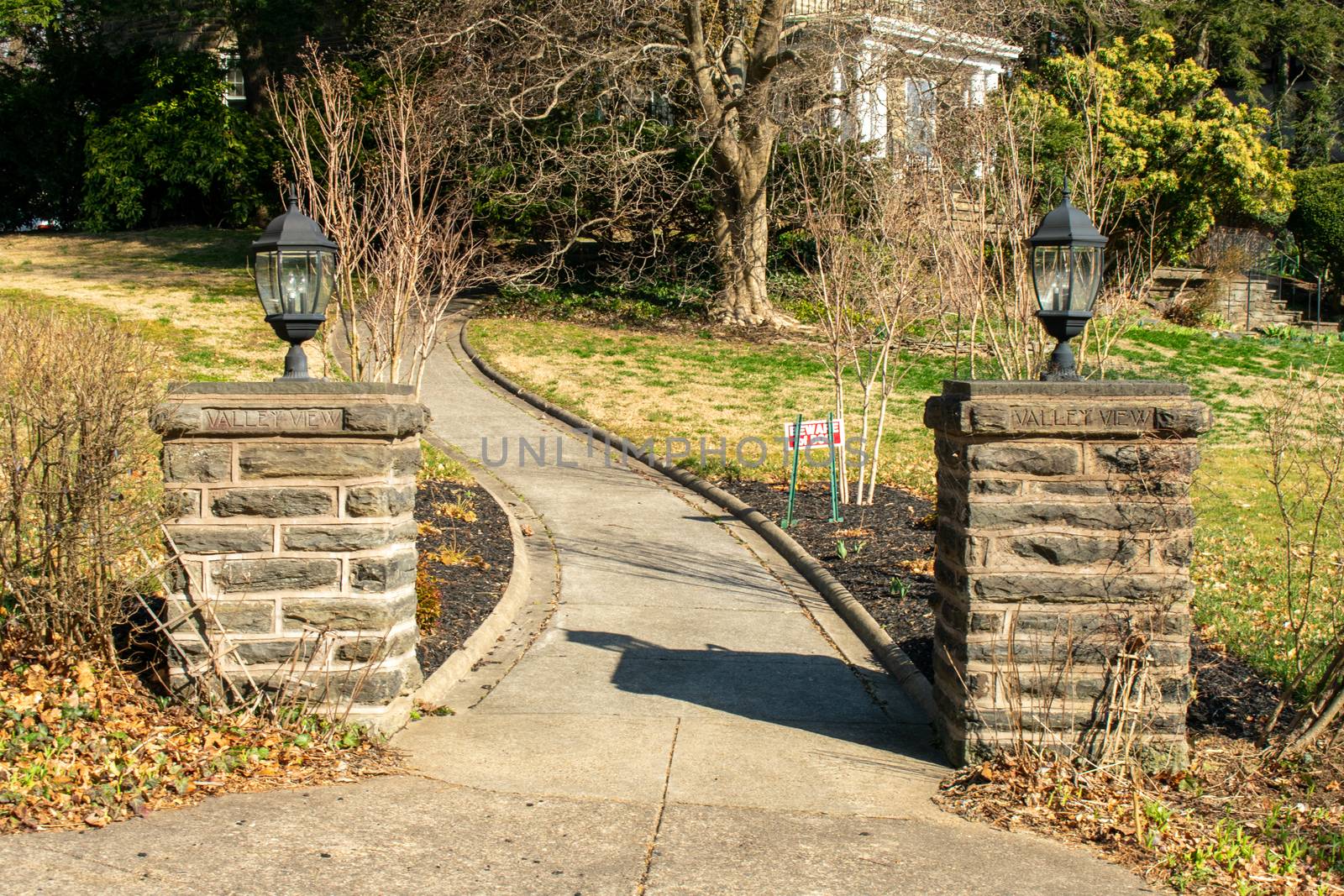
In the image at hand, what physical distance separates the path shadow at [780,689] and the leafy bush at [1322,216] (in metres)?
29.9

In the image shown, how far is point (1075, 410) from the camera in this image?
5316 mm

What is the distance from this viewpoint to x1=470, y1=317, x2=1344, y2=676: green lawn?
10.6 meters

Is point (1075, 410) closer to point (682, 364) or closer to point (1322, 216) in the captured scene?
point (682, 364)

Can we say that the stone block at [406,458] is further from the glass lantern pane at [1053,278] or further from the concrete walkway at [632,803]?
the glass lantern pane at [1053,278]

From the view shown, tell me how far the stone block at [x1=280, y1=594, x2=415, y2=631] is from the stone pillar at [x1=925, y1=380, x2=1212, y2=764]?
9.00ft

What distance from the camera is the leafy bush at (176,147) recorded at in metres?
27.6

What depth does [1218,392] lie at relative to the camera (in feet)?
65.7

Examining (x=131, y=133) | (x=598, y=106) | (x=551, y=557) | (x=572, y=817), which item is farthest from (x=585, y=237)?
(x=572, y=817)

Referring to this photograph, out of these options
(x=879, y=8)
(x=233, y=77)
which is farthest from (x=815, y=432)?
(x=233, y=77)

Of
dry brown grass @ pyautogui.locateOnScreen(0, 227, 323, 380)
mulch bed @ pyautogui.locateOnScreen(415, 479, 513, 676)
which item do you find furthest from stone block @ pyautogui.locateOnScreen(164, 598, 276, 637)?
dry brown grass @ pyautogui.locateOnScreen(0, 227, 323, 380)

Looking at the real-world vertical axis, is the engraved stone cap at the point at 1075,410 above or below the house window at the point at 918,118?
below

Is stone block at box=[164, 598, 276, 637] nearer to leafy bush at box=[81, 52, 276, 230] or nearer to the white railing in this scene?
the white railing

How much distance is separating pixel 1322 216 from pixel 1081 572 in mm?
31455

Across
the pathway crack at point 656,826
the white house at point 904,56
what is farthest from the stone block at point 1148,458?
the white house at point 904,56
